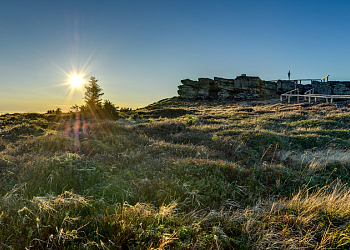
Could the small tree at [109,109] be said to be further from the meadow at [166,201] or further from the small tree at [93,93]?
the meadow at [166,201]

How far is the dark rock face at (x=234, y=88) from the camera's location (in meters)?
52.2

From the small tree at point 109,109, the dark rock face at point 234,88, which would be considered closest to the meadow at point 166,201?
the small tree at point 109,109

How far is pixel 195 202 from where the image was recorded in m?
3.85

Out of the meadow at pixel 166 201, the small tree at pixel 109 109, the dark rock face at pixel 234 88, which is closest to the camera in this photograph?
the meadow at pixel 166 201

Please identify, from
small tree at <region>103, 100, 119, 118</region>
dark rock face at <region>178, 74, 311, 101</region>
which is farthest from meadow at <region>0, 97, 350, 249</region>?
dark rock face at <region>178, 74, 311, 101</region>

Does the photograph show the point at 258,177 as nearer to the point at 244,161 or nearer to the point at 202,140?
the point at 244,161

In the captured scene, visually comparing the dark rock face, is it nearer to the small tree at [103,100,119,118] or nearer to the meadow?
the small tree at [103,100,119,118]

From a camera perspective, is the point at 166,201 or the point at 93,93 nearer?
the point at 166,201

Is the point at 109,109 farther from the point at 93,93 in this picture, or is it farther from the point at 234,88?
the point at 234,88

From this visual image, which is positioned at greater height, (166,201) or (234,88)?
(234,88)

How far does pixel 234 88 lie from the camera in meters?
54.5

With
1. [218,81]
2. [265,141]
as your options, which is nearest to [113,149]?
[265,141]

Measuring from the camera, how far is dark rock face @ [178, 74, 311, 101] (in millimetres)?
52250

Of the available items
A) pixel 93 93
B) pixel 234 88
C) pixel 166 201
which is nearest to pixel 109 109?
pixel 93 93
